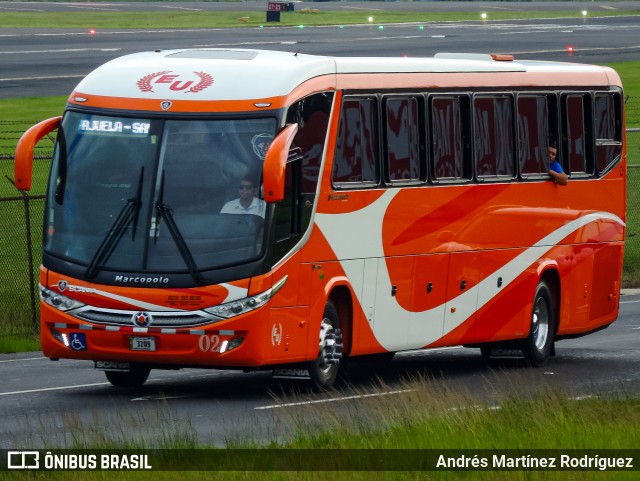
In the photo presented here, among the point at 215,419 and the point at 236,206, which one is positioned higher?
the point at 236,206

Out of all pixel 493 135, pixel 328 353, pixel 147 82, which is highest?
pixel 147 82

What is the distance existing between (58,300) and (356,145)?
3.41 meters

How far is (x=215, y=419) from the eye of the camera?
1384cm

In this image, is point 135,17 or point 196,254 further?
point 135,17

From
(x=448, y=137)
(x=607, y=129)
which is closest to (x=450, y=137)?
(x=448, y=137)

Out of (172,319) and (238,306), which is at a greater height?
(238,306)

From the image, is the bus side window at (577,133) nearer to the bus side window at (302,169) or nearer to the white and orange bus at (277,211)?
the white and orange bus at (277,211)

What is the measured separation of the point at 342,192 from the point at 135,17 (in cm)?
7114

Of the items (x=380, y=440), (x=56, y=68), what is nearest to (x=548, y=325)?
(x=380, y=440)

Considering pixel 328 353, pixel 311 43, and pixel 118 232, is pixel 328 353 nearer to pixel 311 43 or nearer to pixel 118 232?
pixel 118 232

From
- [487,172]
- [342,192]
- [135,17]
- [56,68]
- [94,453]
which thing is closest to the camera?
[94,453]

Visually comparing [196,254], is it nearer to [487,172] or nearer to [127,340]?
[127,340]

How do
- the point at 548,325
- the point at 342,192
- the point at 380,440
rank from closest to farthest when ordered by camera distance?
the point at 380,440, the point at 342,192, the point at 548,325

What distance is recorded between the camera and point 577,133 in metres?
20.3
